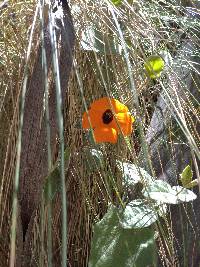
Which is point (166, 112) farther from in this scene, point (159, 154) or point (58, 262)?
point (58, 262)

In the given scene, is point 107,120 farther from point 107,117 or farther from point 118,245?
point 118,245

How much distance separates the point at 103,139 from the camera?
2.15ft

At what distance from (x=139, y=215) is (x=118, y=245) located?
0.15 ft

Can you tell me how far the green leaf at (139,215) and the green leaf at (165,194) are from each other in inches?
0.5

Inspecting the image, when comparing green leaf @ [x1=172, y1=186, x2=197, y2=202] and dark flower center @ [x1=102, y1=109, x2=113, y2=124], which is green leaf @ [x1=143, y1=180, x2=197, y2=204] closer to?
green leaf @ [x1=172, y1=186, x2=197, y2=202]

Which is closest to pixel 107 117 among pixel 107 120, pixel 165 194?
pixel 107 120

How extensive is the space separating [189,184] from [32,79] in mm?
246

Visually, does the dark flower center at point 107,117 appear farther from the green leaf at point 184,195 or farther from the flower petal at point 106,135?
the green leaf at point 184,195

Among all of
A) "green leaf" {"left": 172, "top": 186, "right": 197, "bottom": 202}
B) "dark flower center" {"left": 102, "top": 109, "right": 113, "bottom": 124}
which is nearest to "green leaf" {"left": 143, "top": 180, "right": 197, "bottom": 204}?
"green leaf" {"left": 172, "top": 186, "right": 197, "bottom": 202}

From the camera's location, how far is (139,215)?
2.11 ft

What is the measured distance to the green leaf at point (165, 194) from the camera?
0.65 m

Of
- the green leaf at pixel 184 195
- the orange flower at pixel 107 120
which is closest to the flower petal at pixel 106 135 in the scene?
the orange flower at pixel 107 120

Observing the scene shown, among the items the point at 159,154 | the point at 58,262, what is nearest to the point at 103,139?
the point at 159,154

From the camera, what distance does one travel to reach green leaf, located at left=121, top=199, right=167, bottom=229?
634 mm
